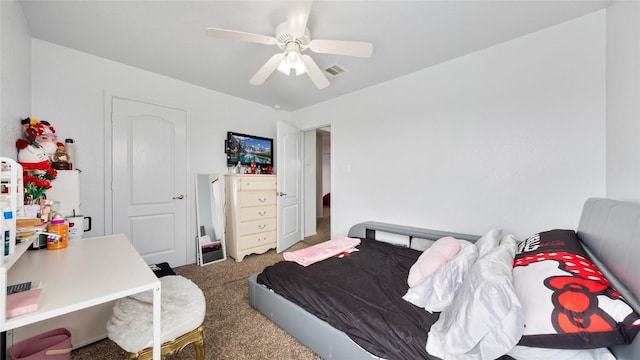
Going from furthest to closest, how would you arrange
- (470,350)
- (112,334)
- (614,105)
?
(614,105) < (112,334) < (470,350)

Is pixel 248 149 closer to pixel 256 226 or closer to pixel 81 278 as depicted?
pixel 256 226

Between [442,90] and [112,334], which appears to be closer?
[112,334]

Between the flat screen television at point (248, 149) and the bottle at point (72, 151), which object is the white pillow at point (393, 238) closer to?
the flat screen television at point (248, 149)

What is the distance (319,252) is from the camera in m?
2.18

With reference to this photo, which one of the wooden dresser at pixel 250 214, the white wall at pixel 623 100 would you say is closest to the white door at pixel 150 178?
the wooden dresser at pixel 250 214

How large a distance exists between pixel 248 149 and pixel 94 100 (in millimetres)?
1761

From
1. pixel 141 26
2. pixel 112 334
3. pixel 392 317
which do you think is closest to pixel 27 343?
pixel 112 334

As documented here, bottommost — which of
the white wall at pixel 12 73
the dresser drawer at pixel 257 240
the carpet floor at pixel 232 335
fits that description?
the carpet floor at pixel 232 335

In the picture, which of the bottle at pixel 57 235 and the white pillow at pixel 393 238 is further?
the white pillow at pixel 393 238

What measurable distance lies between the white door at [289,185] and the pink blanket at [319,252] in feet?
4.64

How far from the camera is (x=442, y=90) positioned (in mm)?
2529

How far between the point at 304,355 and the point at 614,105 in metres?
2.64

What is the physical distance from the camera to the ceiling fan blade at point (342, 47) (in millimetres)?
1645

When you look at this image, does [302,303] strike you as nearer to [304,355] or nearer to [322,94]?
[304,355]
